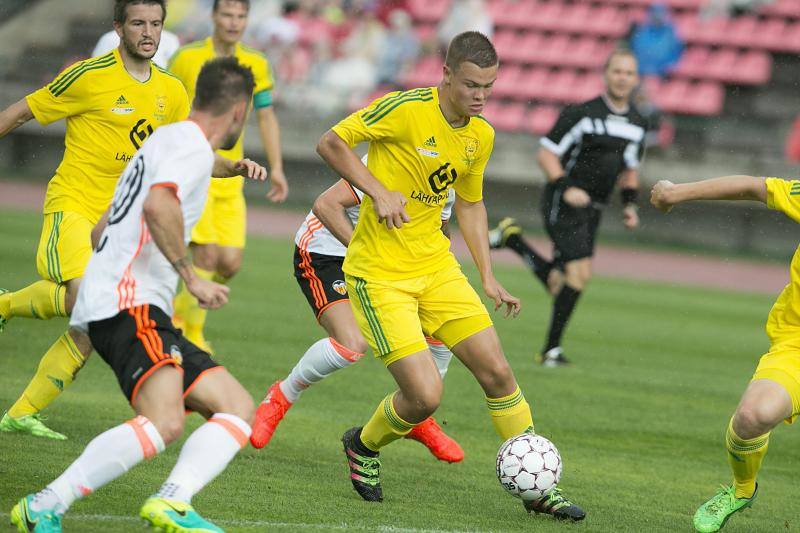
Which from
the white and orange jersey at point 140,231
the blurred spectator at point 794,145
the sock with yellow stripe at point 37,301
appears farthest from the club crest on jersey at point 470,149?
the blurred spectator at point 794,145

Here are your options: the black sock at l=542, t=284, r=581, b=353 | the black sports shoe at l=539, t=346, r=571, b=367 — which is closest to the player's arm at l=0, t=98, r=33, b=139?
the black sock at l=542, t=284, r=581, b=353

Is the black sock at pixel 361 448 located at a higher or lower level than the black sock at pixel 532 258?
higher

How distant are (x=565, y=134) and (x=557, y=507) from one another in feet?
17.6

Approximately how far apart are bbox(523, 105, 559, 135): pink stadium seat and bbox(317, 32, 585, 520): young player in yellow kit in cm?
1783

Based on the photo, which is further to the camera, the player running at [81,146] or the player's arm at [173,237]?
the player running at [81,146]

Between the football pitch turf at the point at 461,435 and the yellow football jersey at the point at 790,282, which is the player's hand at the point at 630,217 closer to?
the football pitch turf at the point at 461,435

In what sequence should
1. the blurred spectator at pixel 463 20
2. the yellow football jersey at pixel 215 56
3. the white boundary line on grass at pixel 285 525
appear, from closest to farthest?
the white boundary line on grass at pixel 285 525
the yellow football jersey at pixel 215 56
the blurred spectator at pixel 463 20

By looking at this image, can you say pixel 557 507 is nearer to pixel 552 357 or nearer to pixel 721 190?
pixel 721 190

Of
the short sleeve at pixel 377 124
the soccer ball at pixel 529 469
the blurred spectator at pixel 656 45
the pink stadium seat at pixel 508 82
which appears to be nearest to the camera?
the soccer ball at pixel 529 469

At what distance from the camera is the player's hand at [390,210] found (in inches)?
213

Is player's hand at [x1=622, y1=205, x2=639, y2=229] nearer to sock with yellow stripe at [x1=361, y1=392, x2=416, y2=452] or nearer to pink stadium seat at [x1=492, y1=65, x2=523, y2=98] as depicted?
sock with yellow stripe at [x1=361, y1=392, x2=416, y2=452]

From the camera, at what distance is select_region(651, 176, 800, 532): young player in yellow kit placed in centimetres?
A: 536

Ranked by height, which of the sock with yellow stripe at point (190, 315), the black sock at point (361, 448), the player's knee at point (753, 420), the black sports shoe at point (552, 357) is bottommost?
the black sports shoe at point (552, 357)

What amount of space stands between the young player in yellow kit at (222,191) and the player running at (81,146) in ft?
7.56
